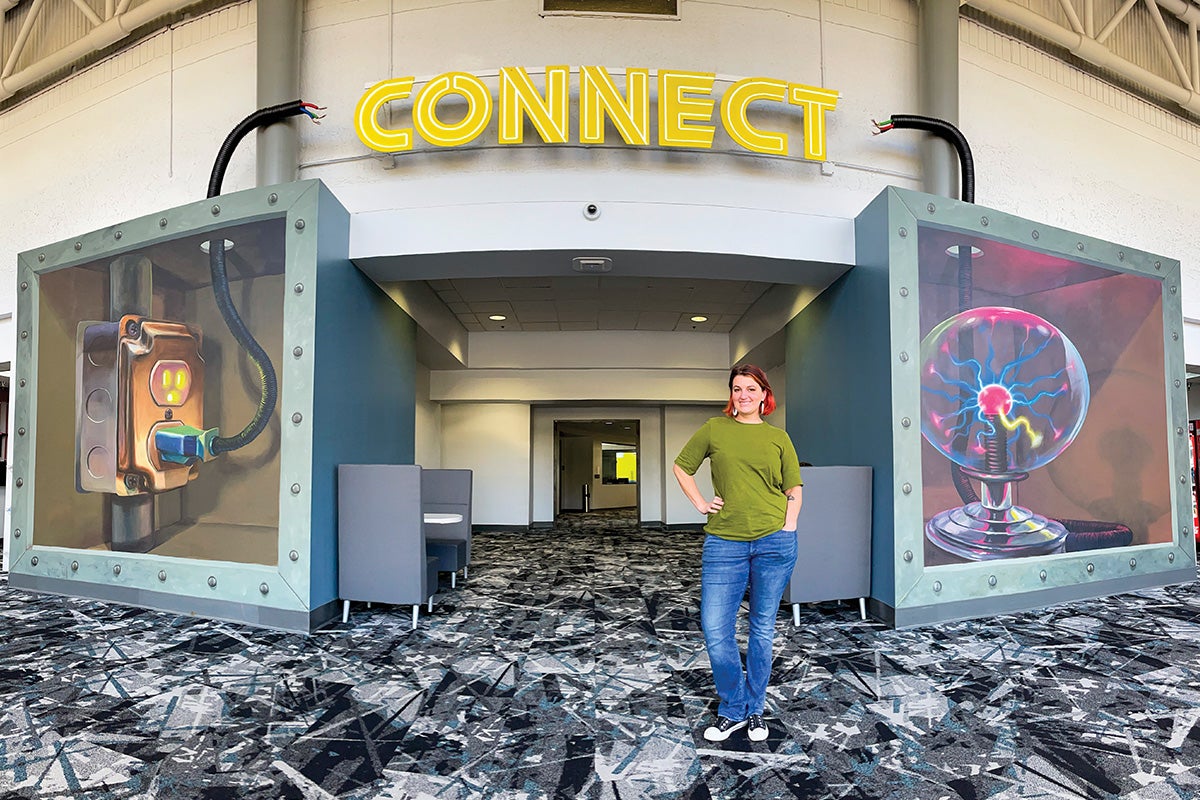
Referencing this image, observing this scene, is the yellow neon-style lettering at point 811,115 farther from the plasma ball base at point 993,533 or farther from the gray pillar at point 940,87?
the plasma ball base at point 993,533

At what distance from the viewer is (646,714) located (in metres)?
3.22

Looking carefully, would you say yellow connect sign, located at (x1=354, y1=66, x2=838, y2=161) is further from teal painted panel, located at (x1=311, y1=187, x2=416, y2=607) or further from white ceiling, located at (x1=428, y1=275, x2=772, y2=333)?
white ceiling, located at (x1=428, y1=275, x2=772, y2=333)

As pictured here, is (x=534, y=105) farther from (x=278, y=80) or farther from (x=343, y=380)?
(x=343, y=380)

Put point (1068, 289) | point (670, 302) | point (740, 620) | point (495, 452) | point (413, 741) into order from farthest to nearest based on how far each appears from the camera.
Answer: point (495, 452), point (670, 302), point (1068, 289), point (740, 620), point (413, 741)

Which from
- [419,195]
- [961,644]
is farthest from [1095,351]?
[419,195]

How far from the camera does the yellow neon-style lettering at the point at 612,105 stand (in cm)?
539

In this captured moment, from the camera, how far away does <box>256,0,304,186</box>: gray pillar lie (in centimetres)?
574


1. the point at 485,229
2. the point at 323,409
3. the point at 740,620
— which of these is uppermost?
the point at 485,229

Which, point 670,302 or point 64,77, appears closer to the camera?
point 64,77

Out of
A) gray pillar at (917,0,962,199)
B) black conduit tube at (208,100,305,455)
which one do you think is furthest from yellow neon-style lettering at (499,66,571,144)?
gray pillar at (917,0,962,199)

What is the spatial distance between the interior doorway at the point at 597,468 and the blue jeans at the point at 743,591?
1326 cm

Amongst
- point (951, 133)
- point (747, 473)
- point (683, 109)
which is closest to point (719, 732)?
point (747, 473)

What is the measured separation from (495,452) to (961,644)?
8.26m

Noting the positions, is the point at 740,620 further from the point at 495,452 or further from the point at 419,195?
the point at 495,452
